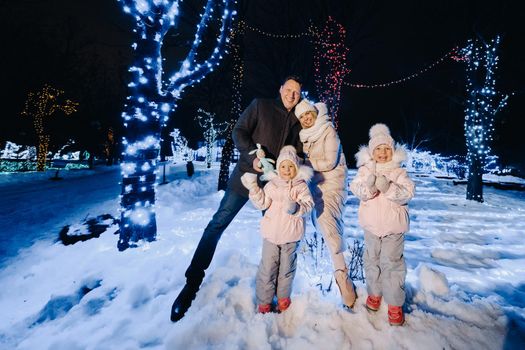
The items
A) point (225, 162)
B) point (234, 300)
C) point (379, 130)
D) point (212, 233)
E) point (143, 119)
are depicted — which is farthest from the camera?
point (225, 162)

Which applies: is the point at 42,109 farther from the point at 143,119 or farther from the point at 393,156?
the point at 393,156

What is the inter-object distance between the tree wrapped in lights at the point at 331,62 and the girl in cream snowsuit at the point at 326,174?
10.7m

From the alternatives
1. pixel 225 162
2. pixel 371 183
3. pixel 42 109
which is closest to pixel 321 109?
pixel 371 183

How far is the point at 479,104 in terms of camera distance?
432 inches

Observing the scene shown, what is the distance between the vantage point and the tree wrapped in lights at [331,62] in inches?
497

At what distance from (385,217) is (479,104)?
1141 cm

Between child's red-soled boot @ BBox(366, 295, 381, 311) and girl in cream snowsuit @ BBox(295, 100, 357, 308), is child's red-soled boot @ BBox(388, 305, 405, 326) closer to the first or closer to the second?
child's red-soled boot @ BBox(366, 295, 381, 311)

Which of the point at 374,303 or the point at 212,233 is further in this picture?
the point at 212,233

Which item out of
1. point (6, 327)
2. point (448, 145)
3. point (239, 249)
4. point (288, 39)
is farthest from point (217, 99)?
point (448, 145)

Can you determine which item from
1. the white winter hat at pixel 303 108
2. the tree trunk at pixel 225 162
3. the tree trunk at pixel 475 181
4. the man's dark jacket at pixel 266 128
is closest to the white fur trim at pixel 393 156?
the white winter hat at pixel 303 108

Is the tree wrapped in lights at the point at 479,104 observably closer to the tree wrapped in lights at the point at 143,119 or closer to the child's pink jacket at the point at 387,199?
the child's pink jacket at the point at 387,199

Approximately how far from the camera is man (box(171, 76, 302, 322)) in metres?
3.19

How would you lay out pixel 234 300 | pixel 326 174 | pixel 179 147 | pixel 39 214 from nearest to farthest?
pixel 234 300, pixel 326 174, pixel 39 214, pixel 179 147

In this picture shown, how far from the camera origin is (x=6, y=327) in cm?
305
